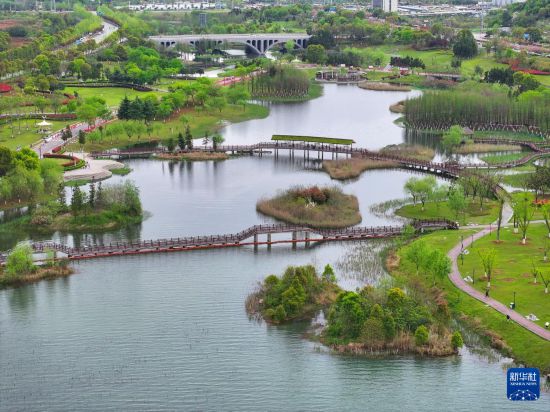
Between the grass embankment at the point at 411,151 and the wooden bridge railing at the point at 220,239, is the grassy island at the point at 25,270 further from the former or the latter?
the grass embankment at the point at 411,151

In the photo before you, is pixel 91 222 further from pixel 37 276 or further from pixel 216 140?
pixel 216 140

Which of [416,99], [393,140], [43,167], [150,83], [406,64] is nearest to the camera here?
[43,167]

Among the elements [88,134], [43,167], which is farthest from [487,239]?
[88,134]

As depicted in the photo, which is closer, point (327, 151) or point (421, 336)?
point (421, 336)

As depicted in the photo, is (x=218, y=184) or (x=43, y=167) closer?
(x=43, y=167)

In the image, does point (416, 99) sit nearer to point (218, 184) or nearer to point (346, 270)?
point (218, 184)

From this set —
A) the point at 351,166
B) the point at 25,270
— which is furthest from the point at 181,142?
the point at 25,270

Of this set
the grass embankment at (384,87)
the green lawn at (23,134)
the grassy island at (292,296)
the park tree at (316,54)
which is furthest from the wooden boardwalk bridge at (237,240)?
the park tree at (316,54)
